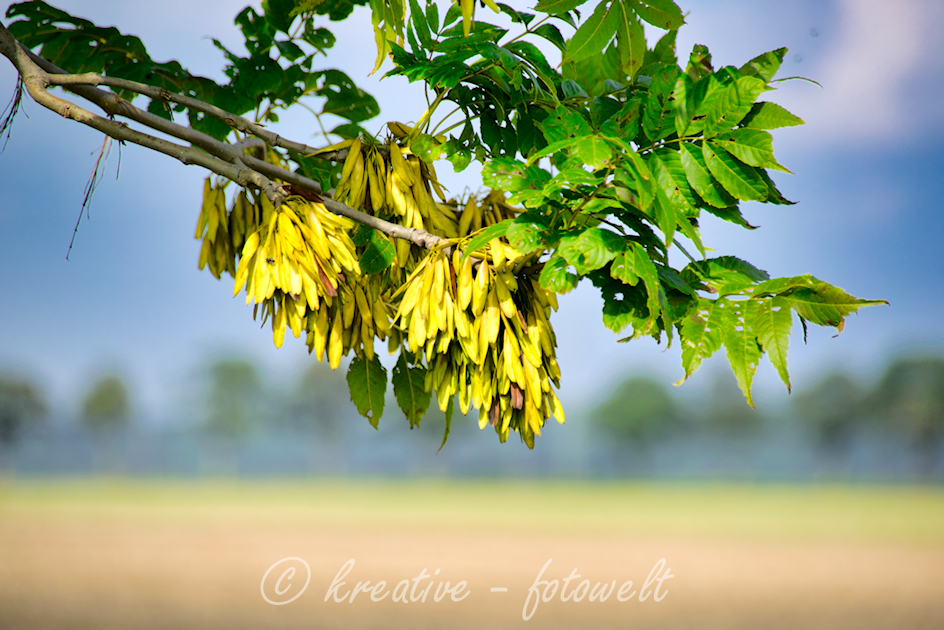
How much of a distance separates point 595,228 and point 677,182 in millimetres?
166

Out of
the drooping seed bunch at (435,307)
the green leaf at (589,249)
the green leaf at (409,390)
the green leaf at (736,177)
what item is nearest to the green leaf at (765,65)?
the green leaf at (736,177)

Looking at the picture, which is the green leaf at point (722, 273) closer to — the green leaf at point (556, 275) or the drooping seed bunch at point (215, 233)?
the green leaf at point (556, 275)

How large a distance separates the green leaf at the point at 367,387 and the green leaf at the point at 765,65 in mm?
988

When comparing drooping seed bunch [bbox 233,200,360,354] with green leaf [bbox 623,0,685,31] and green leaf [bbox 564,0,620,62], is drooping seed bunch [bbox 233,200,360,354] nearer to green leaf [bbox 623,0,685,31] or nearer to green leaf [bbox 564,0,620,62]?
green leaf [bbox 564,0,620,62]

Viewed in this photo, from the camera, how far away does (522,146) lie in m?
1.65

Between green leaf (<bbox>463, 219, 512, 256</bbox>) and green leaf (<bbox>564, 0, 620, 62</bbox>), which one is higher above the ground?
green leaf (<bbox>564, 0, 620, 62</bbox>)

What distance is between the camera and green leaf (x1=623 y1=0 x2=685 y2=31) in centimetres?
146

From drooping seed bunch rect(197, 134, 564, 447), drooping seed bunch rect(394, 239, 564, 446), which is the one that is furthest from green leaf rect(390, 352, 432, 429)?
drooping seed bunch rect(394, 239, 564, 446)

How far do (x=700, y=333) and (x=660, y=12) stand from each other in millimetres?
727

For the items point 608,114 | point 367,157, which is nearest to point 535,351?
point 608,114

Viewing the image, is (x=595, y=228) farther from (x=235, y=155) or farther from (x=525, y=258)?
(x=235, y=155)

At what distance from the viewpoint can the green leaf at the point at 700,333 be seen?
3.92 feet

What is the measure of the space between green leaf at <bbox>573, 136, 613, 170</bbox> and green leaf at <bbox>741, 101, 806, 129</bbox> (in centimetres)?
24

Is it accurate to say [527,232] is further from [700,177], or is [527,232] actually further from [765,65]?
[765,65]
